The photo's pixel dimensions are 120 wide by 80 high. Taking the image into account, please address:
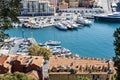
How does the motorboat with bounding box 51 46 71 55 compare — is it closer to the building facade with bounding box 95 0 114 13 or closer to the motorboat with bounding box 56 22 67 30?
the motorboat with bounding box 56 22 67 30

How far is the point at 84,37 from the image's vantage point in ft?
103

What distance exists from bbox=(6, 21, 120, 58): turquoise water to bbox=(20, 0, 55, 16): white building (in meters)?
4.32

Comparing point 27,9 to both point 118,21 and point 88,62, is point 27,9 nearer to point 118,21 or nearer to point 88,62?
point 118,21

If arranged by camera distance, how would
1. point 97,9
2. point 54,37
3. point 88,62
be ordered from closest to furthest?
point 88,62, point 54,37, point 97,9

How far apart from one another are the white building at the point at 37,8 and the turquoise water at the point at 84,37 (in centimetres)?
432

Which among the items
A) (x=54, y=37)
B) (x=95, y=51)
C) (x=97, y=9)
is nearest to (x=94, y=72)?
(x=95, y=51)

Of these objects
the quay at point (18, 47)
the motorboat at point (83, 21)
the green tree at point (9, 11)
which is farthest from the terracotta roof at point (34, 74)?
the motorboat at point (83, 21)

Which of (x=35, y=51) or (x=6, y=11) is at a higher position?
(x=6, y=11)

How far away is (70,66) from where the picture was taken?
16641mm

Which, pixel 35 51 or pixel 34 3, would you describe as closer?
pixel 35 51

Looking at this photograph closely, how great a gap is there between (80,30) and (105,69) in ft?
60.0

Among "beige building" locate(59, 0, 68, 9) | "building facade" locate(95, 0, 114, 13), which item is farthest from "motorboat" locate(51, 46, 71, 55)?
"building facade" locate(95, 0, 114, 13)

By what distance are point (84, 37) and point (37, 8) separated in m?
8.83

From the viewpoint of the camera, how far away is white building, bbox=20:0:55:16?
38.4 meters
